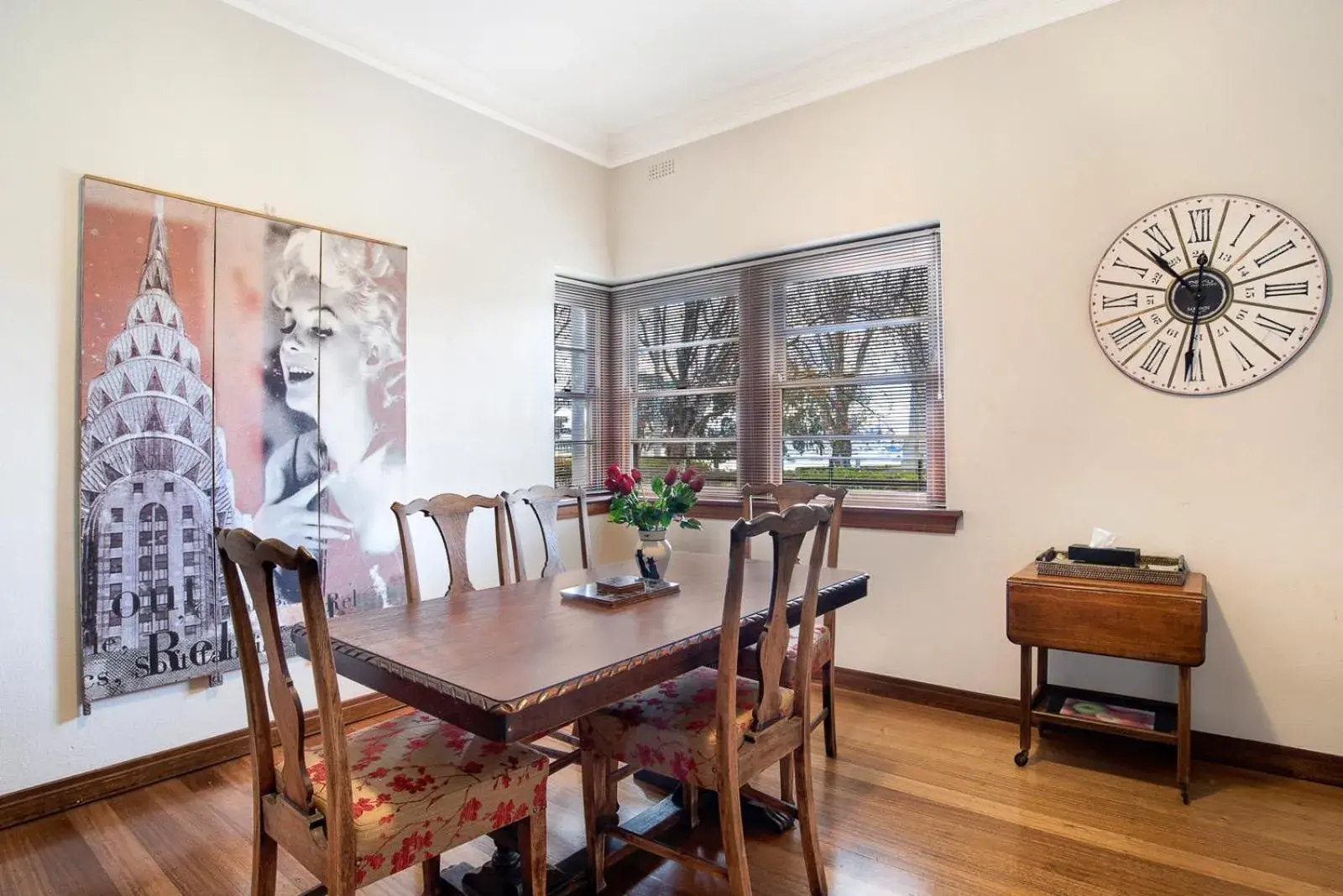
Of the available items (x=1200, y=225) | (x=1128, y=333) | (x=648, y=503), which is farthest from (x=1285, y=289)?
(x=648, y=503)

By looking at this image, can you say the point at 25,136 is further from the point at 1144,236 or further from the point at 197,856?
the point at 1144,236

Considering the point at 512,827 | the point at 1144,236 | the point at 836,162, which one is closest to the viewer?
the point at 512,827

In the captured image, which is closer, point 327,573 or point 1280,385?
point 1280,385

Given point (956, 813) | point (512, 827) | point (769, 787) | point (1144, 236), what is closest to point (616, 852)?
point (512, 827)

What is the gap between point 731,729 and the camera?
69.1 inches

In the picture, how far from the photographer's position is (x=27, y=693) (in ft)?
7.90

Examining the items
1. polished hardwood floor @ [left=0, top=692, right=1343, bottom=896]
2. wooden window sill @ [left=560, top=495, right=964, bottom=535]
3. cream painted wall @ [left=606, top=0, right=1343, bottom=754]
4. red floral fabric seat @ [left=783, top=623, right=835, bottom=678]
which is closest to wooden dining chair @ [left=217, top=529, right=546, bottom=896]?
polished hardwood floor @ [left=0, top=692, right=1343, bottom=896]

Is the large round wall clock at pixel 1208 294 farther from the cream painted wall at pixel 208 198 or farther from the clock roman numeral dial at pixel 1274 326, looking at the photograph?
the cream painted wall at pixel 208 198

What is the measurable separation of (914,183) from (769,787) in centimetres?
266

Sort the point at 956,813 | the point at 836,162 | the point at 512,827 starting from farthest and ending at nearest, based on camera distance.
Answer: the point at 836,162, the point at 956,813, the point at 512,827

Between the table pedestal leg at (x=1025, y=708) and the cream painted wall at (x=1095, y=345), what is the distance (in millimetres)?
413

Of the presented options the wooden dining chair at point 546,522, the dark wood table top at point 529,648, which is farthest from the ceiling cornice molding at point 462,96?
the dark wood table top at point 529,648

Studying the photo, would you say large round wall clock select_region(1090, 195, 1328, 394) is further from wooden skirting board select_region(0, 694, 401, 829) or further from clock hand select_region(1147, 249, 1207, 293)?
wooden skirting board select_region(0, 694, 401, 829)

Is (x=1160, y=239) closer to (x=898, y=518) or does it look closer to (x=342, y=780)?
(x=898, y=518)
